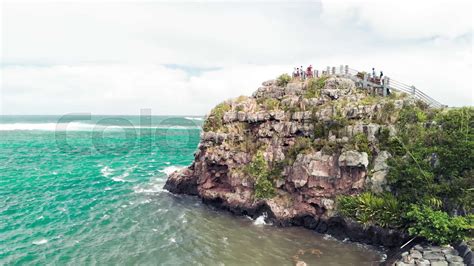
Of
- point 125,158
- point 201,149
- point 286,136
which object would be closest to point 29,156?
point 125,158

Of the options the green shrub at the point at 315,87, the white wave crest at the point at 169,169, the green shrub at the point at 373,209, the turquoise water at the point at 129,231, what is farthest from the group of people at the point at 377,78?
→ the white wave crest at the point at 169,169

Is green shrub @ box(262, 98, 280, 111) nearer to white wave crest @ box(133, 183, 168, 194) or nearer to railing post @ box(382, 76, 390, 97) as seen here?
railing post @ box(382, 76, 390, 97)

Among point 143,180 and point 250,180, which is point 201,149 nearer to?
point 250,180

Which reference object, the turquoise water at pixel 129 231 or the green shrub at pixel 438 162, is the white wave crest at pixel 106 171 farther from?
the green shrub at pixel 438 162

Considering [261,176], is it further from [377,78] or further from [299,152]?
[377,78]

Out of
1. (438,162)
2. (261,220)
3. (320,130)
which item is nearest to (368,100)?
(320,130)

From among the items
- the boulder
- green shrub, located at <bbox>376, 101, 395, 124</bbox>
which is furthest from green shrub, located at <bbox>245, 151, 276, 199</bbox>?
green shrub, located at <bbox>376, 101, 395, 124</bbox>

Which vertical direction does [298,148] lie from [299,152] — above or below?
above
